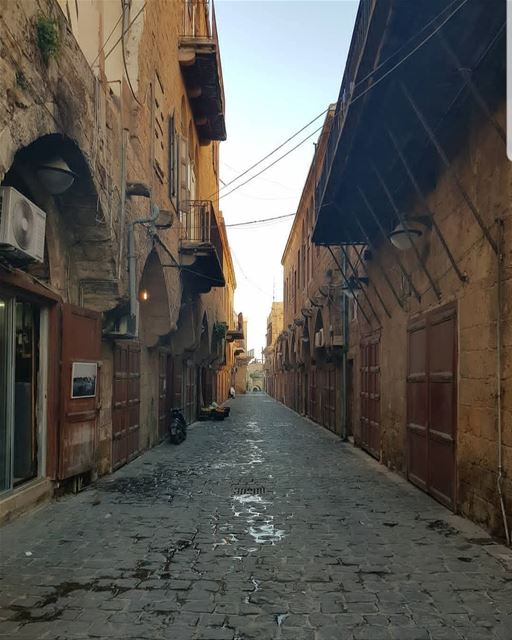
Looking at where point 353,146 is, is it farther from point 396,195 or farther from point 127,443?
point 127,443

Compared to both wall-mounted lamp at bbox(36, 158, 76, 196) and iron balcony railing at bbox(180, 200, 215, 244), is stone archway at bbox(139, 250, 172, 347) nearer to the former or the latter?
iron balcony railing at bbox(180, 200, 215, 244)

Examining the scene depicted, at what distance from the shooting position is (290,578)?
4.30 m

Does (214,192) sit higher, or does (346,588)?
(214,192)

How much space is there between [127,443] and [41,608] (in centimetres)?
637

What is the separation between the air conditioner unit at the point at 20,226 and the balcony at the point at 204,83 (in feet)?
32.1

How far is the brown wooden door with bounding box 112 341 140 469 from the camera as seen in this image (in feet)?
30.2

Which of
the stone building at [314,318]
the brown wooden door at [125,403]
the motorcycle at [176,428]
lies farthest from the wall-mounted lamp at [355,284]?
the motorcycle at [176,428]

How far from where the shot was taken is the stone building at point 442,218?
16.7ft

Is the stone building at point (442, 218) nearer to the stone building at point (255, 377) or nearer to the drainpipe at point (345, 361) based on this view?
the drainpipe at point (345, 361)

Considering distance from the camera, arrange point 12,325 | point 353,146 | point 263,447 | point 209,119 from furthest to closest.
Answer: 1. point 209,119
2. point 263,447
3. point 353,146
4. point 12,325

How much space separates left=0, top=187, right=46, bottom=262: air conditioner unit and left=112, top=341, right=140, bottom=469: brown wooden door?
389 cm

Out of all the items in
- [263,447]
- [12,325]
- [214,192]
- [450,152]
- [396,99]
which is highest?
[214,192]

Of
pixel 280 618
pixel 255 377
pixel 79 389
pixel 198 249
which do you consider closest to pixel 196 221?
pixel 198 249

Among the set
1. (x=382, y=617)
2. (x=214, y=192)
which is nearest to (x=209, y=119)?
(x=214, y=192)
